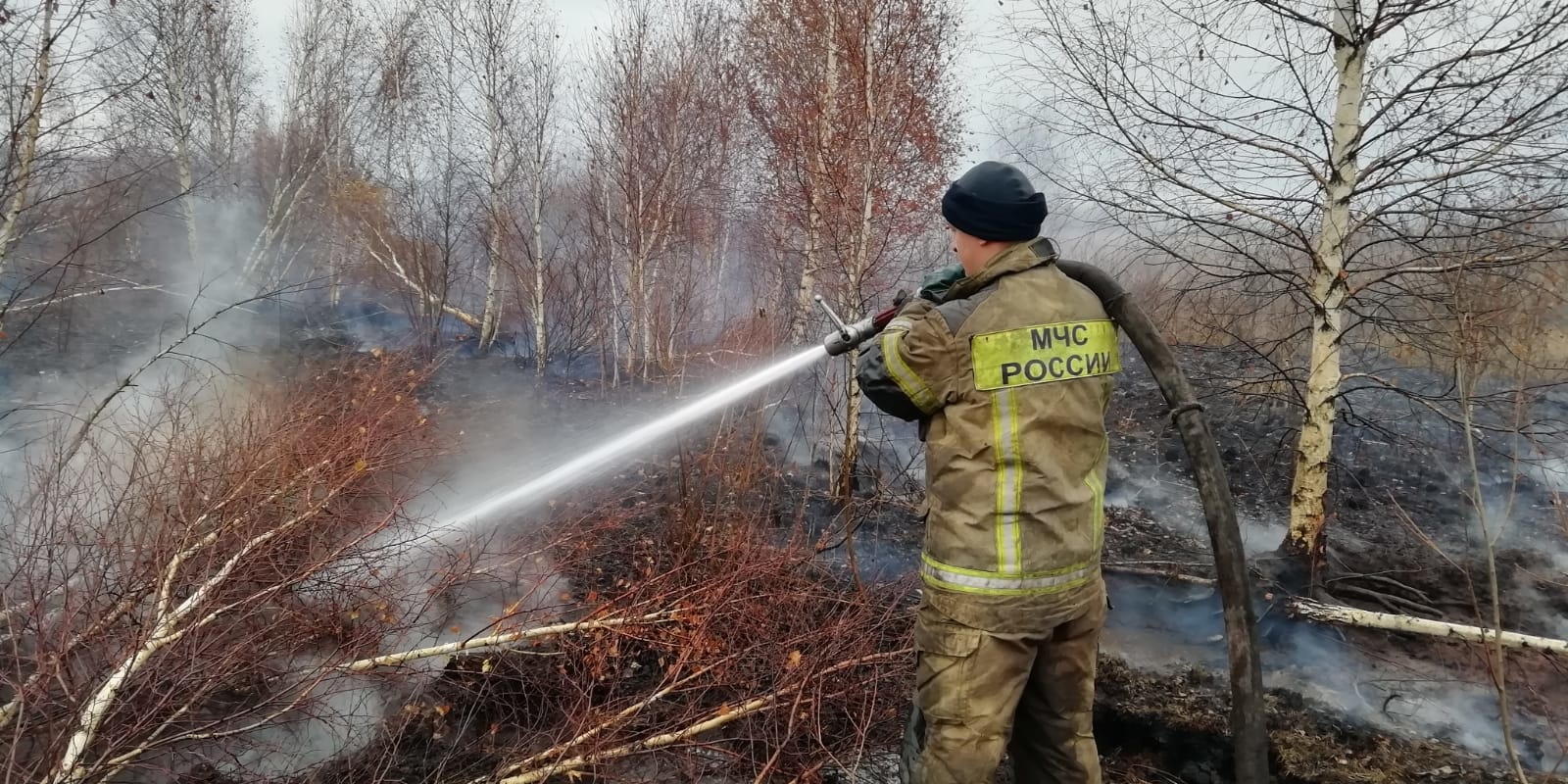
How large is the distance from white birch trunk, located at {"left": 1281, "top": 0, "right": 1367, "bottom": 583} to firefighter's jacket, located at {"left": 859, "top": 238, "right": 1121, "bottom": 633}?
3.95m

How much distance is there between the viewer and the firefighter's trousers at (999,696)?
1896mm

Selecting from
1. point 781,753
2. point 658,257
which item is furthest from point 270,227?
point 781,753

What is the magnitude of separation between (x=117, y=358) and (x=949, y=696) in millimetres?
14992

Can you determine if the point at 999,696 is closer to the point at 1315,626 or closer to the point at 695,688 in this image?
the point at 695,688

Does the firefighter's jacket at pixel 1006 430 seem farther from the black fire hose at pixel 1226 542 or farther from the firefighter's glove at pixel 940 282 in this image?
the black fire hose at pixel 1226 542

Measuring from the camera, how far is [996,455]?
189cm

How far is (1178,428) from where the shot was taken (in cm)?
259

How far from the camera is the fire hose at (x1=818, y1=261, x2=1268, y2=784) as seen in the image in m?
2.49

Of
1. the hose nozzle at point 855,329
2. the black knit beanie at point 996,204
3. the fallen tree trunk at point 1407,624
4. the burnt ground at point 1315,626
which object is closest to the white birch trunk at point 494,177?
the burnt ground at point 1315,626

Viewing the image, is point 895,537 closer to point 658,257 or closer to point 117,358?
point 658,257

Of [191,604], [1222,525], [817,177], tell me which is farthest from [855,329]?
[817,177]

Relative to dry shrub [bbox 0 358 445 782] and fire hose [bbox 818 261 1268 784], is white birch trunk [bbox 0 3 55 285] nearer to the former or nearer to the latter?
dry shrub [bbox 0 358 445 782]

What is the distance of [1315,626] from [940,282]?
4.14 meters

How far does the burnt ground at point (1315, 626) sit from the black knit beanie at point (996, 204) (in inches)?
71.4
